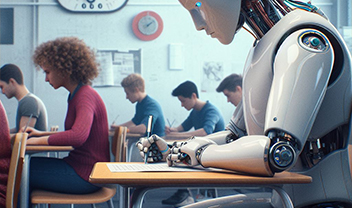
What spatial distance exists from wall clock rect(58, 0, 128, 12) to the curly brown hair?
2.39 metres

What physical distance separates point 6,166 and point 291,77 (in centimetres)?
139

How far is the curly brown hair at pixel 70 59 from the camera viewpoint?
253 centimetres

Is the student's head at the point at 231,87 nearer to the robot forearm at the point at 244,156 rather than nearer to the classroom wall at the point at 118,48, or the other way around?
the classroom wall at the point at 118,48

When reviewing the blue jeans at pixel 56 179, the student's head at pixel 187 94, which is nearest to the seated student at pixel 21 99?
the student's head at pixel 187 94

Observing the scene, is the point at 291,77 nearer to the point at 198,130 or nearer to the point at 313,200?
the point at 313,200

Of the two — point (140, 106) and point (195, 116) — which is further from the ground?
point (140, 106)

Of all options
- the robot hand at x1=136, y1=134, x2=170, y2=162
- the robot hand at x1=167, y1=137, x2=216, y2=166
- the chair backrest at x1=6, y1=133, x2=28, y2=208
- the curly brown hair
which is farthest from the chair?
the robot hand at x1=167, y1=137, x2=216, y2=166

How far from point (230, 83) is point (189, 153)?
3977 mm

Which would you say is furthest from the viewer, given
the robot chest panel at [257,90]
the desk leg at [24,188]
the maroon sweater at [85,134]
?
the maroon sweater at [85,134]

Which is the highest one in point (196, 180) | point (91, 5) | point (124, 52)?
point (91, 5)

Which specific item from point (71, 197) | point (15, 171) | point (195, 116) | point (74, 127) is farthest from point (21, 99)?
point (15, 171)

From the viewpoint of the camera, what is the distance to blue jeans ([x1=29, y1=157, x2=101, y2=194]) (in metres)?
2.06

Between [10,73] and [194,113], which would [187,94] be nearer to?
[194,113]

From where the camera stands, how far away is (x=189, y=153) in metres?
0.93
